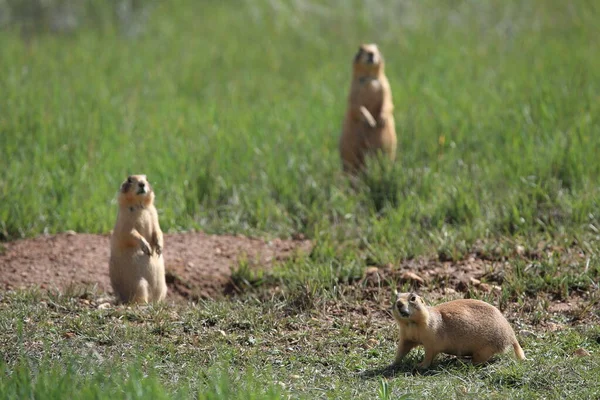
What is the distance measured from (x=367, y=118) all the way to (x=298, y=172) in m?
0.77

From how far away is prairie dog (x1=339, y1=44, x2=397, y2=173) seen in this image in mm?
8688

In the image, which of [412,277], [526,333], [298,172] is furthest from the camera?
[298,172]

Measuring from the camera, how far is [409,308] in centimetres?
510

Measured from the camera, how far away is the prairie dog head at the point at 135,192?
20.8 ft

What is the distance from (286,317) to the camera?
19.9ft

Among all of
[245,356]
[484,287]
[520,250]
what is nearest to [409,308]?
[245,356]

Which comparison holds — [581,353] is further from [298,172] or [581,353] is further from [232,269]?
[298,172]

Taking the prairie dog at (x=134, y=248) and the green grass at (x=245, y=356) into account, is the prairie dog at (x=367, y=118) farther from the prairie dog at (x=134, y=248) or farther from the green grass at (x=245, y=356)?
the prairie dog at (x=134, y=248)

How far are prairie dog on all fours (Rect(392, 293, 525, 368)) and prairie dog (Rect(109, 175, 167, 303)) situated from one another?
73.1 inches

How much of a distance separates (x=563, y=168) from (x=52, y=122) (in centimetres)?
453

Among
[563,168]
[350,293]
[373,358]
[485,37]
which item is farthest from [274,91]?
[373,358]

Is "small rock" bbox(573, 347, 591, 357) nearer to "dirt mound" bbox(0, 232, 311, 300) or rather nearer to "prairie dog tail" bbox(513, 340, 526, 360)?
"prairie dog tail" bbox(513, 340, 526, 360)

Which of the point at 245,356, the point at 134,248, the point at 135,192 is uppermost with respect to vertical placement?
the point at 135,192

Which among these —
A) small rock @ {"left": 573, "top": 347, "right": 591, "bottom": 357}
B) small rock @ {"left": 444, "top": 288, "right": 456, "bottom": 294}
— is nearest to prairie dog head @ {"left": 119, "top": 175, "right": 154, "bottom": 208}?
small rock @ {"left": 444, "top": 288, "right": 456, "bottom": 294}
